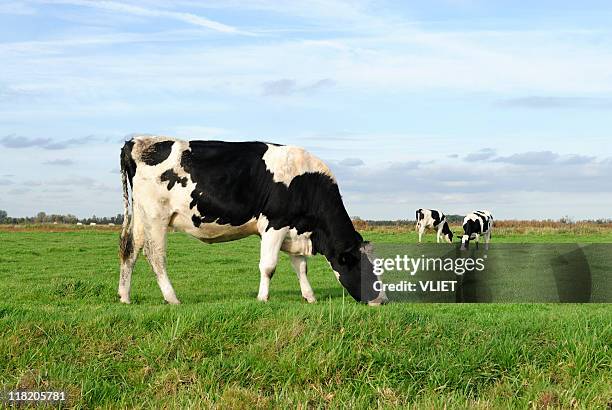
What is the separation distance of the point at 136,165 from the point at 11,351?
16.8 ft

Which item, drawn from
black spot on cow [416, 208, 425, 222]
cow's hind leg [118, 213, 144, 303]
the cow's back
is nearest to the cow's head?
the cow's back

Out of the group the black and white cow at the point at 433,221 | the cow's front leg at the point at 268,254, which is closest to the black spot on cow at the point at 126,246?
the cow's front leg at the point at 268,254

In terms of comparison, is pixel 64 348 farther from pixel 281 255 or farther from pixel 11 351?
pixel 281 255

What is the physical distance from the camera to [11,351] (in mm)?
9328

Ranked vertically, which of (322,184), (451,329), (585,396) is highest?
(322,184)

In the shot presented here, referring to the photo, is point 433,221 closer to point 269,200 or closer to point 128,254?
point 269,200

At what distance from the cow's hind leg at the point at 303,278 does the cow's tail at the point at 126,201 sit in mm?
3222

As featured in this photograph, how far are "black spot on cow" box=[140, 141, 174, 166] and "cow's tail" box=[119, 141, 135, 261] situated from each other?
34 centimetres

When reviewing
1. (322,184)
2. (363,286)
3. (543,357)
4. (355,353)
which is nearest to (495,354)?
(543,357)

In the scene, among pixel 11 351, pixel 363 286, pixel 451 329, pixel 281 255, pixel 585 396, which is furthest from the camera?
pixel 281 255

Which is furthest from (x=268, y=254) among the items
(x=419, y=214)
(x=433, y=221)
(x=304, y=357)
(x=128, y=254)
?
(x=419, y=214)

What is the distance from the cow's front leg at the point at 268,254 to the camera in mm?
13055

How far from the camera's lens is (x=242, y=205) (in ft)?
43.8

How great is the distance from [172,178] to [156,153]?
0.64m
